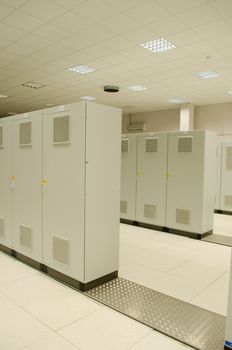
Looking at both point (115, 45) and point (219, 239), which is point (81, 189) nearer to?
point (219, 239)

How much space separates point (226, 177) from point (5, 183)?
6.00 m

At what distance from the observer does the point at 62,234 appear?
330 centimetres

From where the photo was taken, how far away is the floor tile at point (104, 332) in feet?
7.38

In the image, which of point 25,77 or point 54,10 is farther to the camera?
point 25,77

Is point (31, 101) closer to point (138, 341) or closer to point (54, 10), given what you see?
point (54, 10)

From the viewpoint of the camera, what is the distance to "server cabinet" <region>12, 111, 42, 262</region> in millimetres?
3646

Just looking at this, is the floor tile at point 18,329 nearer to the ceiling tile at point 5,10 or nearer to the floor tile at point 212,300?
the floor tile at point 212,300

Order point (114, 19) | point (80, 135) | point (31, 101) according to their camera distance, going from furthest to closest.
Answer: point (31, 101), point (114, 19), point (80, 135)

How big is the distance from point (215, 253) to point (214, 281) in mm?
1140

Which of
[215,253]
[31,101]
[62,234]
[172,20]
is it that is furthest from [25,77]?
[215,253]

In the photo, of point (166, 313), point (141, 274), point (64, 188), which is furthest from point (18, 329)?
point (141, 274)

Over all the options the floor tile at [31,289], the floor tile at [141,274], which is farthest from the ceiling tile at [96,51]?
the floor tile at [31,289]

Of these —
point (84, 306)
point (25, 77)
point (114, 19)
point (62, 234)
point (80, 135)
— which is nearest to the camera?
point (84, 306)

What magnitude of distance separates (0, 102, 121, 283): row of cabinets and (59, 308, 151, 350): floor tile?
562mm
